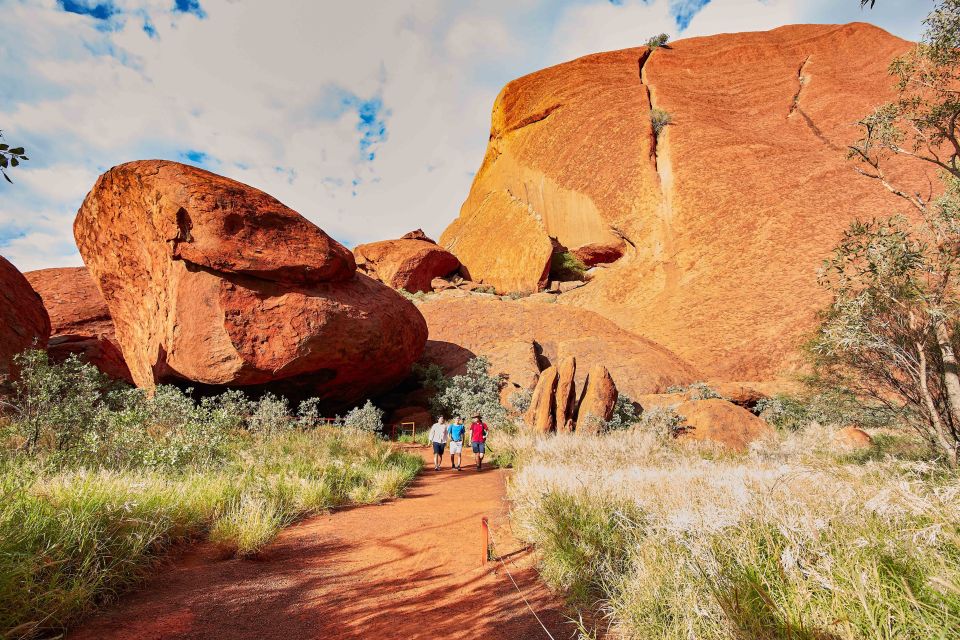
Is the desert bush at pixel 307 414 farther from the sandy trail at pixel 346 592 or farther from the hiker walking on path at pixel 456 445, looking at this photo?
the sandy trail at pixel 346 592

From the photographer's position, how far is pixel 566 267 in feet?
96.6

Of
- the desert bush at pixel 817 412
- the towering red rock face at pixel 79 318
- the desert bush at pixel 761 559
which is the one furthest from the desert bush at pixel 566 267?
the desert bush at pixel 761 559

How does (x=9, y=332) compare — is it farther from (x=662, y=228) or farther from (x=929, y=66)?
(x=662, y=228)

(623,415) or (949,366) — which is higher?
(949,366)

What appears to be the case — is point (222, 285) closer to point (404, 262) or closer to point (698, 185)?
point (404, 262)

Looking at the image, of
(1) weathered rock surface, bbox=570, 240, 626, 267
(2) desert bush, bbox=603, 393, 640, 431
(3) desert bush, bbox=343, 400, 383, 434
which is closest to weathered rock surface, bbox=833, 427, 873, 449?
(2) desert bush, bbox=603, 393, 640, 431

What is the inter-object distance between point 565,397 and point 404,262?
2027cm

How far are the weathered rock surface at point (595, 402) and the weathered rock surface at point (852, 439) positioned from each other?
5372 mm

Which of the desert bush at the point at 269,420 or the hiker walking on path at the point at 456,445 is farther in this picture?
the hiker walking on path at the point at 456,445

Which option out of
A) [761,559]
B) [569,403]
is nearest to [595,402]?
[569,403]

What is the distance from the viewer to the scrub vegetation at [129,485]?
2.63 m

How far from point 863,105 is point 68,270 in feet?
148

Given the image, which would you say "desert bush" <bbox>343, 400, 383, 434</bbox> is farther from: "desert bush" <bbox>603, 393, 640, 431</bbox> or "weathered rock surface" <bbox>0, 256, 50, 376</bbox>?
"weathered rock surface" <bbox>0, 256, 50, 376</bbox>

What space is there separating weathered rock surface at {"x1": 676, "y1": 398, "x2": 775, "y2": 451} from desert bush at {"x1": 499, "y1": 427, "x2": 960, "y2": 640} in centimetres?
776
